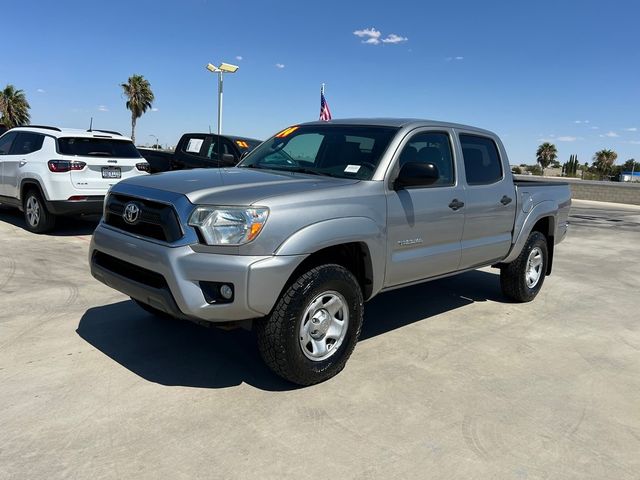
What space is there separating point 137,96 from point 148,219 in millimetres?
62015

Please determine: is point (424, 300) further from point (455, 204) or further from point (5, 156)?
point (5, 156)

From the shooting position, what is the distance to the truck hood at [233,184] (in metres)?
3.35

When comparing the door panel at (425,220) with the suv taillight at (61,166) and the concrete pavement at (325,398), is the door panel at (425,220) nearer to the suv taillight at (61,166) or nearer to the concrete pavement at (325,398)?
the concrete pavement at (325,398)

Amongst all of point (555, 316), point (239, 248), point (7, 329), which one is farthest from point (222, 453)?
point (555, 316)

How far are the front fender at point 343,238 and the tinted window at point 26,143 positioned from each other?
6.76m

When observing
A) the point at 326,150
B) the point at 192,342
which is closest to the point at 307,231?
the point at 326,150

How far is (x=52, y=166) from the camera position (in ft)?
Result: 26.8

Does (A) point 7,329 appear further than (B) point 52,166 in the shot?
No

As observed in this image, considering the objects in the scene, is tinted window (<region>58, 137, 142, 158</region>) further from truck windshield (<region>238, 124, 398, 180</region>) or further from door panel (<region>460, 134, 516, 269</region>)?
door panel (<region>460, 134, 516, 269</region>)

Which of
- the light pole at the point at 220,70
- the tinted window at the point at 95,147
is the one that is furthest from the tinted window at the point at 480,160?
the light pole at the point at 220,70

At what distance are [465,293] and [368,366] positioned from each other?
9.18 ft

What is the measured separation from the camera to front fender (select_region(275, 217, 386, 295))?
3372 millimetres

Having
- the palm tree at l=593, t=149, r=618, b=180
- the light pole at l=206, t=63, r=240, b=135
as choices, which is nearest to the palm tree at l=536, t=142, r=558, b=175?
the palm tree at l=593, t=149, r=618, b=180

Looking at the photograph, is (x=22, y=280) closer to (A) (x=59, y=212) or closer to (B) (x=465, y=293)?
(A) (x=59, y=212)
